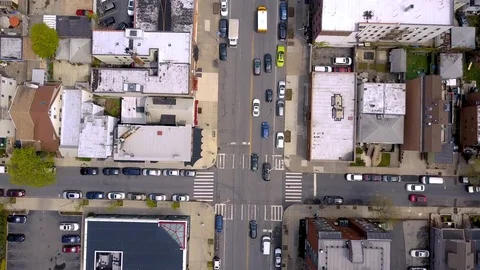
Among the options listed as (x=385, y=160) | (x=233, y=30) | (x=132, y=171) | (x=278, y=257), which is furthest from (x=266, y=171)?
(x=233, y=30)

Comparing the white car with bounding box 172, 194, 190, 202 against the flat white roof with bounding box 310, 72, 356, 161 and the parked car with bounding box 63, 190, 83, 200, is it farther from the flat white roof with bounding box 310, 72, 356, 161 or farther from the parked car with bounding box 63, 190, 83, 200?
the flat white roof with bounding box 310, 72, 356, 161

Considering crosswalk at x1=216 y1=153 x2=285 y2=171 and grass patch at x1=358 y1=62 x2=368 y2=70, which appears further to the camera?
grass patch at x1=358 y1=62 x2=368 y2=70

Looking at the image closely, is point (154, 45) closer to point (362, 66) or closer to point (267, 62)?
point (267, 62)

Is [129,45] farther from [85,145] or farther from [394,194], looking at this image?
[394,194]

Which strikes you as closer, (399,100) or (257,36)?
(399,100)

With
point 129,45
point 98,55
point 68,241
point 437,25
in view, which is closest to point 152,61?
point 129,45

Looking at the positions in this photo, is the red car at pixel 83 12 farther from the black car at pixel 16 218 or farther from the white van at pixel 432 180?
the white van at pixel 432 180

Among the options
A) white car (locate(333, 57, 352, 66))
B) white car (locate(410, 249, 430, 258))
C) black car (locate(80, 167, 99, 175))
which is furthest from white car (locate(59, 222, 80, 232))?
white car (locate(410, 249, 430, 258))
